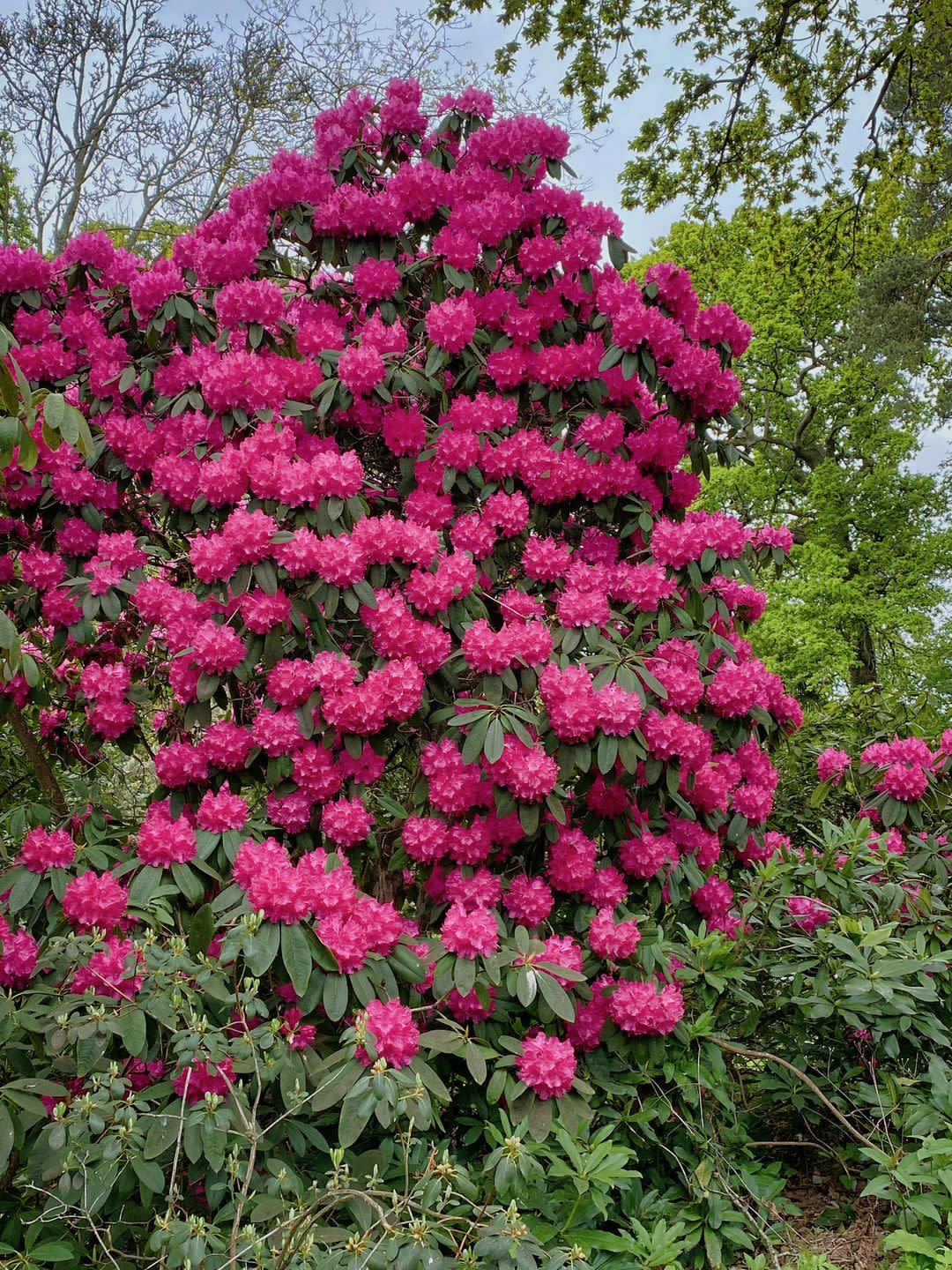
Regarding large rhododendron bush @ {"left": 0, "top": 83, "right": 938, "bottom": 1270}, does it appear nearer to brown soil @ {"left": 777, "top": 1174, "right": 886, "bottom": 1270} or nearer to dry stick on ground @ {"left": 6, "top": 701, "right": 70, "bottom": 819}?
dry stick on ground @ {"left": 6, "top": 701, "right": 70, "bottom": 819}

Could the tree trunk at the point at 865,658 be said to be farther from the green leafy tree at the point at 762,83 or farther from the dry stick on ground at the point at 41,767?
the dry stick on ground at the point at 41,767

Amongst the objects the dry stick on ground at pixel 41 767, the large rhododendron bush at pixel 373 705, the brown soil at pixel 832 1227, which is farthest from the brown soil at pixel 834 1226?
the dry stick on ground at pixel 41 767

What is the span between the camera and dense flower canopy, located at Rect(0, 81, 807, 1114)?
2301mm

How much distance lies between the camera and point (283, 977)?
7.17 ft

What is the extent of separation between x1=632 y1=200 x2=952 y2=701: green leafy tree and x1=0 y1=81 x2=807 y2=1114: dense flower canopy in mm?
12228

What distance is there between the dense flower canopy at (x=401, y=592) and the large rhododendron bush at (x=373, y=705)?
1cm

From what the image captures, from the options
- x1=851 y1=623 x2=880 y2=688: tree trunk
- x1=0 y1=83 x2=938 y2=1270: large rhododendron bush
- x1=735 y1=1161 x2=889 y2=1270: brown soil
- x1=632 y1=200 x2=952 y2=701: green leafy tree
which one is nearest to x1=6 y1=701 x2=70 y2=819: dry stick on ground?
x1=0 y1=83 x2=938 y2=1270: large rhododendron bush

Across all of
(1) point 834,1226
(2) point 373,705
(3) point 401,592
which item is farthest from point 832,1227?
(3) point 401,592

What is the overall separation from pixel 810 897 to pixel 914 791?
0.56 metres

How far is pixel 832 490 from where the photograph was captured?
16.3m

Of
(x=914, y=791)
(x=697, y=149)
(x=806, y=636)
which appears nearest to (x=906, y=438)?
(x=806, y=636)

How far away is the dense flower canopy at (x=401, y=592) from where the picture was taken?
2301 millimetres

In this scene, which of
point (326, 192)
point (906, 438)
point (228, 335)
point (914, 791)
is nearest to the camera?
point (228, 335)

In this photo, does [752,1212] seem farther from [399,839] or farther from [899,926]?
[399,839]
